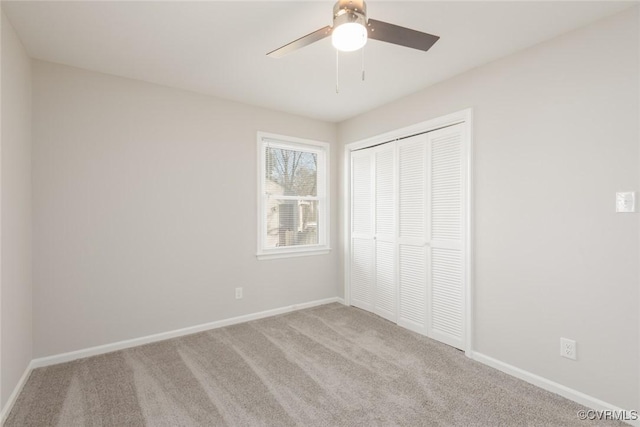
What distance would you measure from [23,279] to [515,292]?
12.2 ft

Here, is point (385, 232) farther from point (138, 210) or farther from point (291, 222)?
point (138, 210)

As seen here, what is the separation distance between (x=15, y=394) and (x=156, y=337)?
104 cm

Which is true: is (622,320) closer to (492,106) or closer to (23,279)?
(492,106)

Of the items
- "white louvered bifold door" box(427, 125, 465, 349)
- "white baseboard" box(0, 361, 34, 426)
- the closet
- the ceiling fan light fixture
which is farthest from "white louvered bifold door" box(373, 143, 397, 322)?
"white baseboard" box(0, 361, 34, 426)

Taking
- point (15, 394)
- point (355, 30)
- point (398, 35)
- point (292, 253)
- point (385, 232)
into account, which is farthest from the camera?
point (292, 253)

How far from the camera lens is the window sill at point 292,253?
3.72m

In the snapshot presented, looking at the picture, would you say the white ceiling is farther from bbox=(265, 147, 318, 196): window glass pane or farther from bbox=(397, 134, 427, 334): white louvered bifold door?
bbox=(265, 147, 318, 196): window glass pane

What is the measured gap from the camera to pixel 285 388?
2.24 meters

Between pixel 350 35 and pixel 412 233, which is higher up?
pixel 350 35

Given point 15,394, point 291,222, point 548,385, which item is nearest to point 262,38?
point 291,222

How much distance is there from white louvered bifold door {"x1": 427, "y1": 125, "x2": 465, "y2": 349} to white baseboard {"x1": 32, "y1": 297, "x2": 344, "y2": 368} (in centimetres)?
167

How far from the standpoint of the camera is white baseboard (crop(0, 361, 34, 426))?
1908 mm

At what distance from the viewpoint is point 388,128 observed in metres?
3.57

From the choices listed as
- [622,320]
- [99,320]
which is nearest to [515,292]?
[622,320]
